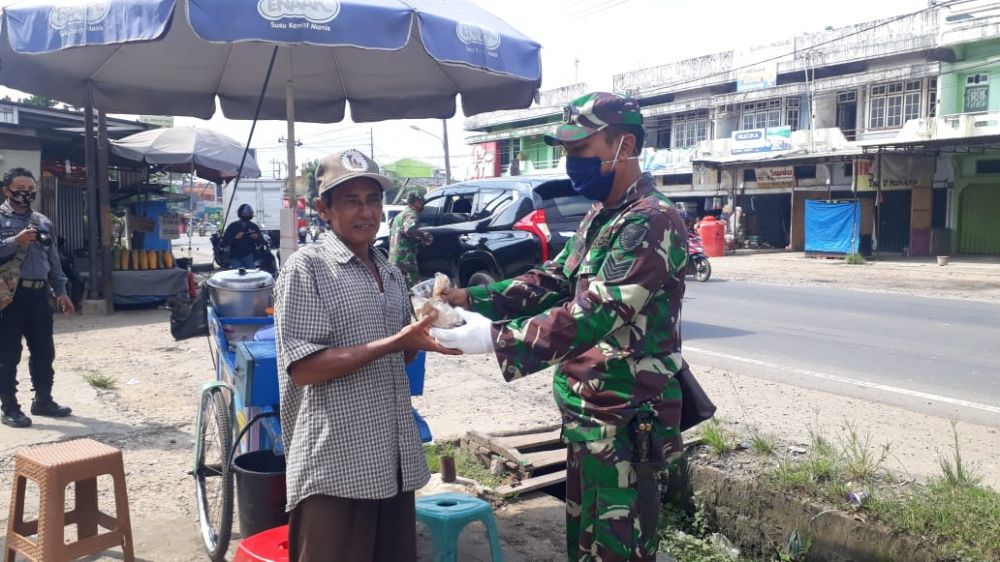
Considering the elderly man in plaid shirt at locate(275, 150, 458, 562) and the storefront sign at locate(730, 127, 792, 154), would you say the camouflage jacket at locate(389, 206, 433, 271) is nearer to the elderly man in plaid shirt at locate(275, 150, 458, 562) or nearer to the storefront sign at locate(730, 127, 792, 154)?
the elderly man in plaid shirt at locate(275, 150, 458, 562)

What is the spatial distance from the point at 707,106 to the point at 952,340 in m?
26.3

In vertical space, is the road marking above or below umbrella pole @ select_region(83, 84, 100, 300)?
below

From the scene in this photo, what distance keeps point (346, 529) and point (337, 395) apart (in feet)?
1.29

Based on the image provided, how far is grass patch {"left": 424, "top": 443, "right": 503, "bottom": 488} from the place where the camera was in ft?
15.3

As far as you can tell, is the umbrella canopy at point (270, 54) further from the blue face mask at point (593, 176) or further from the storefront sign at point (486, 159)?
the storefront sign at point (486, 159)

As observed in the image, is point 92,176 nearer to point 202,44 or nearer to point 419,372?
point 202,44

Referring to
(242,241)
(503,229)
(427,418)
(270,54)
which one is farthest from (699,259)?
(270,54)

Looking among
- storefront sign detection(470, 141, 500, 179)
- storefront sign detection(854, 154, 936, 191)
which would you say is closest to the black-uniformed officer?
storefront sign detection(854, 154, 936, 191)

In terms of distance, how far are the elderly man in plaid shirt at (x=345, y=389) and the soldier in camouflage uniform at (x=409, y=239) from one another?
800 cm

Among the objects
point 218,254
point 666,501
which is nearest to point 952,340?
point 666,501

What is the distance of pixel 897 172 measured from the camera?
25.7 metres

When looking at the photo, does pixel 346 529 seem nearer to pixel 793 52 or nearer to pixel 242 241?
pixel 242 241

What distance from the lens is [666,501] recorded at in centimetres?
441

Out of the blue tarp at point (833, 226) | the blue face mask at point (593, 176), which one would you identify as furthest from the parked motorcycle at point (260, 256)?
the blue tarp at point (833, 226)
